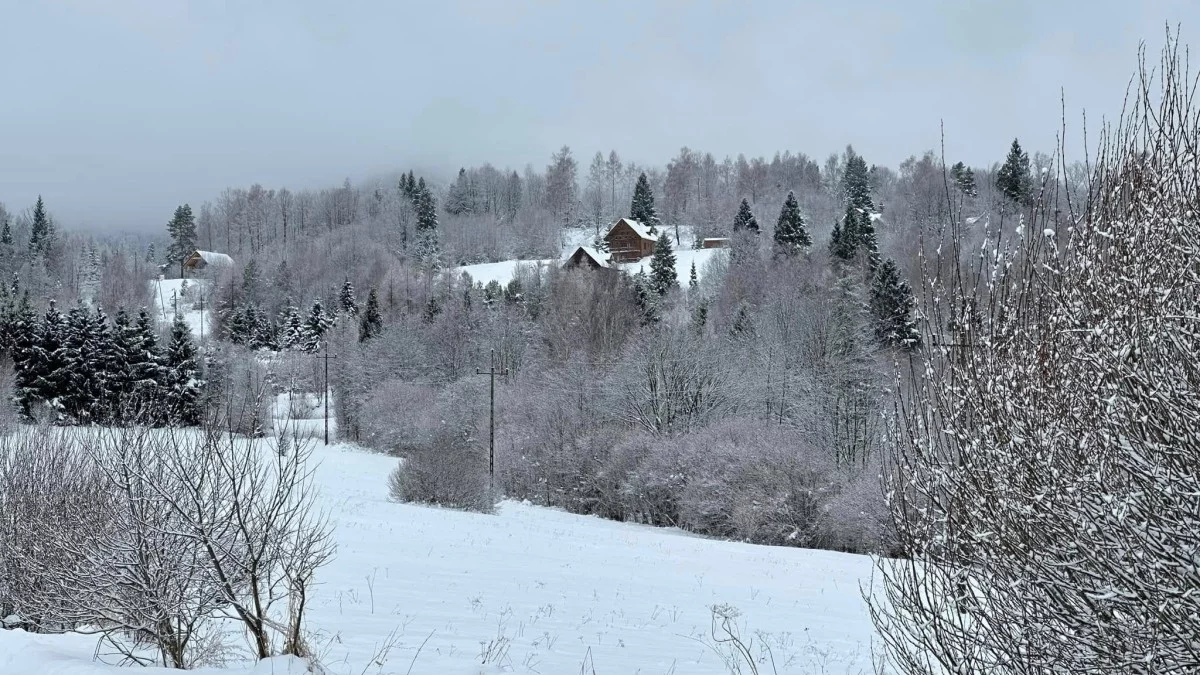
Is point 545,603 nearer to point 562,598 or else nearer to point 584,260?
point 562,598

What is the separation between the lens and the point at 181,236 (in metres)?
106

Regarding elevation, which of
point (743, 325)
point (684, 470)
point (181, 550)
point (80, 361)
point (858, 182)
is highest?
point (858, 182)

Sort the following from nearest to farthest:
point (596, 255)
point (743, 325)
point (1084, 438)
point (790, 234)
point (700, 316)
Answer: point (1084, 438), point (743, 325), point (700, 316), point (790, 234), point (596, 255)

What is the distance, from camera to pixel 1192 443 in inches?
132

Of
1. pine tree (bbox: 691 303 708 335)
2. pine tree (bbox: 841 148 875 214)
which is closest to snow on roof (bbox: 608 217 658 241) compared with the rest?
pine tree (bbox: 841 148 875 214)

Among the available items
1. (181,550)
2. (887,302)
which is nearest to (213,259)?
(887,302)

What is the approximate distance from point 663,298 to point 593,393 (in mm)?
26114

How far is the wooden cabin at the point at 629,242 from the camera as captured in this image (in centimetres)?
8475

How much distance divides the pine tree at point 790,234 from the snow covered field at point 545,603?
46.2m

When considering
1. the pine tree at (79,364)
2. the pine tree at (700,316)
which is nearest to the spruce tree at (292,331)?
the pine tree at (79,364)

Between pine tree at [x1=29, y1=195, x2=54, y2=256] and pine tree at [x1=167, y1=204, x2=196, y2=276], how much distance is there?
1378 cm

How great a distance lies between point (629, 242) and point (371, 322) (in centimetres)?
3140

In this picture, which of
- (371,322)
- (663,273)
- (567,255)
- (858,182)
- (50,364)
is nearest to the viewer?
(50,364)

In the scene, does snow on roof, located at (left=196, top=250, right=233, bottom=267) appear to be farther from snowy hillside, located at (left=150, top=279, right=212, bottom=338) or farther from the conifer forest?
the conifer forest
